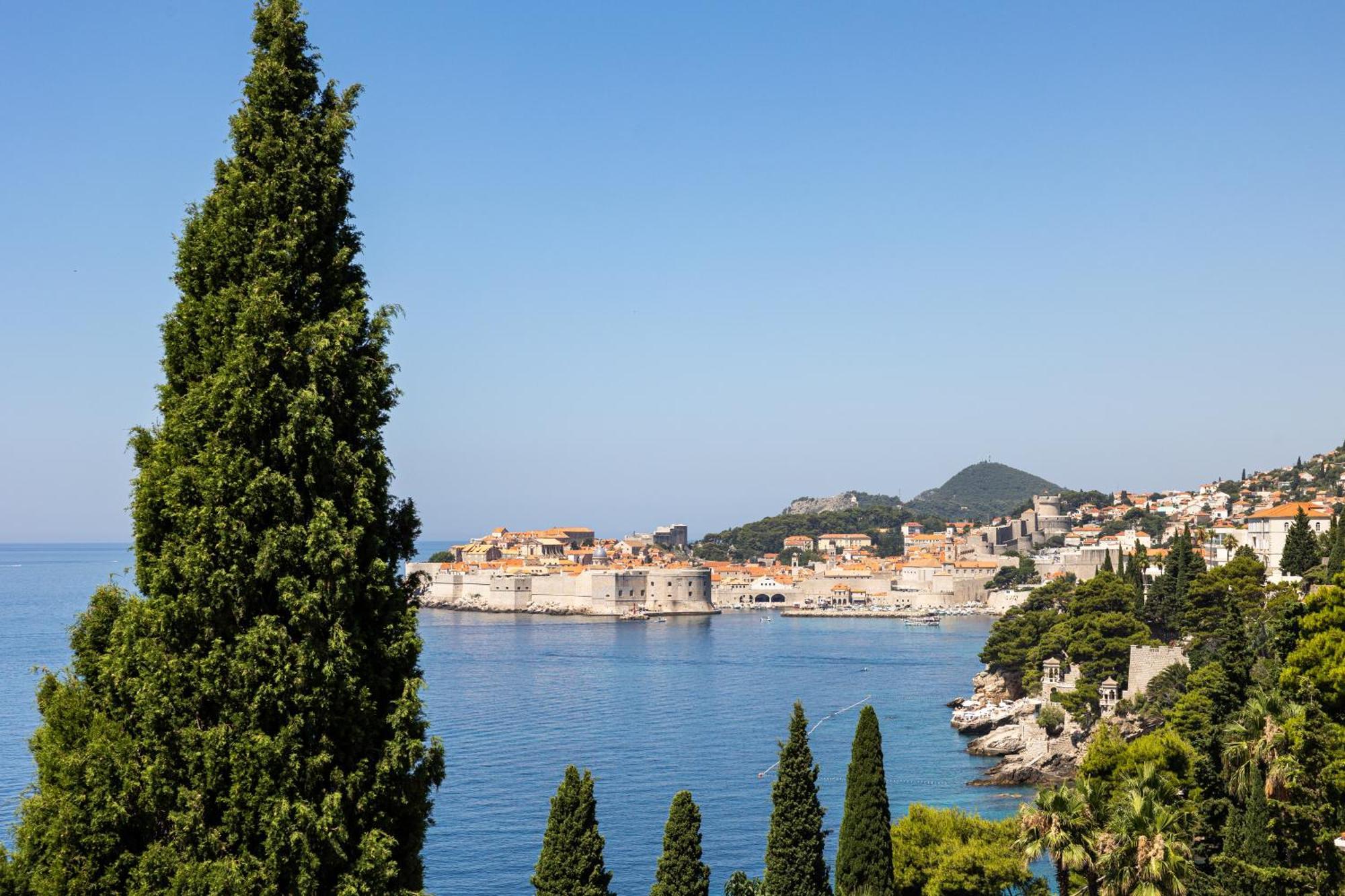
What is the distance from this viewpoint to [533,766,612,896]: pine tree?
8102mm

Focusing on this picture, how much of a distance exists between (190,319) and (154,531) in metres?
0.58

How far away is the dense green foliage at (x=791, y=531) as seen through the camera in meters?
95.5

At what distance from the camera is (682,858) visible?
910 centimetres

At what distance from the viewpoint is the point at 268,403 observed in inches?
122

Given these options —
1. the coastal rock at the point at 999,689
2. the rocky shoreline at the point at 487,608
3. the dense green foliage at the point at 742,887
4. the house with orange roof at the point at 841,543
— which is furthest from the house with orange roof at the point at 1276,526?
the house with orange roof at the point at 841,543

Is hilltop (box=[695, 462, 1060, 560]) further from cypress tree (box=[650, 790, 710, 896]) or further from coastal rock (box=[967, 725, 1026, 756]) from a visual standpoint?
cypress tree (box=[650, 790, 710, 896])

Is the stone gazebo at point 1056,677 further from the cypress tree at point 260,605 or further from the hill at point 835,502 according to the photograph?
the hill at point 835,502

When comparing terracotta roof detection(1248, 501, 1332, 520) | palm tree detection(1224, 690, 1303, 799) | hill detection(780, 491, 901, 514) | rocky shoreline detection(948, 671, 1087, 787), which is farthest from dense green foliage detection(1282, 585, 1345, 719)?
hill detection(780, 491, 901, 514)

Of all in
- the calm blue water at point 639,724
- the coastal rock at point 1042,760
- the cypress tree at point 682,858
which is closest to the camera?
the cypress tree at point 682,858

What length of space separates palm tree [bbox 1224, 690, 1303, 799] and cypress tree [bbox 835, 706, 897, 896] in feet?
9.01

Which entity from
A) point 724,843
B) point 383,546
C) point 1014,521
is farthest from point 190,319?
point 1014,521

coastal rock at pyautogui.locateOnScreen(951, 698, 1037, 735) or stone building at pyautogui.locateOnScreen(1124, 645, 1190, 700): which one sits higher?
stone building at pyautogui.locateOnScreen(1124, 645, 1190, 700)

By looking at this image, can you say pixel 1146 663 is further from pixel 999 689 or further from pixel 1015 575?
pixel 1015 575

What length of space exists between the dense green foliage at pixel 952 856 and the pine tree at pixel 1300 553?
1774 cm
